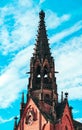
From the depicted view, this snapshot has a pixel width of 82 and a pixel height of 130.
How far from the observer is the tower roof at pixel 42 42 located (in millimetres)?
105125

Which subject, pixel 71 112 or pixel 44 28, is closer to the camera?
pixel 71 112

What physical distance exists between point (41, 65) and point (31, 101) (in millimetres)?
7306

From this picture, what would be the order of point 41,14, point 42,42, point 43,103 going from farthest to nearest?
point 41,14
point 42,42
point 43,103

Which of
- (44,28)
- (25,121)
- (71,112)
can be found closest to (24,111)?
(25,121)

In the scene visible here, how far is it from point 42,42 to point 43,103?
537 inches

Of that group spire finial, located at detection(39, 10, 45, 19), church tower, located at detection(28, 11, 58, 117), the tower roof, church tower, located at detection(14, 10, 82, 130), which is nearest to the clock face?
church tower, located at detection(14, 10, 82, 130)

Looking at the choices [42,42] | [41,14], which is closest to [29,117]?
[42,42]

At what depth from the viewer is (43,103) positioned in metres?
98.7

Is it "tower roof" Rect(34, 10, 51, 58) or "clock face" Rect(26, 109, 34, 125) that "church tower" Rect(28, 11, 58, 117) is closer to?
"tower roof" Rect(34, 10, 51, 58)

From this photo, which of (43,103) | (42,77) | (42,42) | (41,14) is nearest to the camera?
(43,103)

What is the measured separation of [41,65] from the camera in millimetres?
102750

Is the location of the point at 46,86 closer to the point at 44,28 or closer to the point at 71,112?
the point at 71,112

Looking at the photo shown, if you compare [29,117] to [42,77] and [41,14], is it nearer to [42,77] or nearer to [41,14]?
[42,77]

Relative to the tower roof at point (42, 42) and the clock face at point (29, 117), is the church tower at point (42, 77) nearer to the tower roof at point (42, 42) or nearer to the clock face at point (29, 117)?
the tower roof at point (42, 42)
